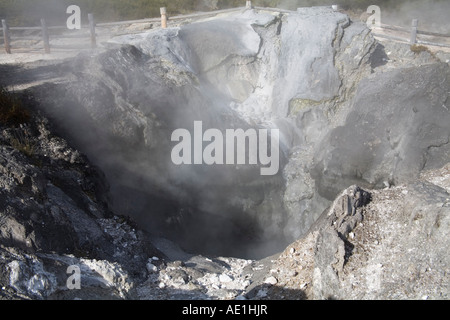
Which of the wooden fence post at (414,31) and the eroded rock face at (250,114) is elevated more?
the wooden fence post at (414,31)

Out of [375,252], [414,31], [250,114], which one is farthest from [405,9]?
[375,252]

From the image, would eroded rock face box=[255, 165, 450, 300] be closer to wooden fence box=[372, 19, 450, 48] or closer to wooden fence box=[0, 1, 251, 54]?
wooden fence box=[0, 1, 251, 54]

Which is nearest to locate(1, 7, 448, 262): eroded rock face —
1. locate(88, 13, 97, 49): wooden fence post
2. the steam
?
locate(88, 13, 97, 49): wooden fence post

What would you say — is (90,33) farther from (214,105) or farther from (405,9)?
(405,9)

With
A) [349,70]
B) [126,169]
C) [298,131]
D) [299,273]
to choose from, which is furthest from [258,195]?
[299,273]

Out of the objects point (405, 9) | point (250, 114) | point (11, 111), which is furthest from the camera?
point (405, 9)

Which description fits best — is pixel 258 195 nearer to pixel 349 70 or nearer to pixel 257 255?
pixel 257 255

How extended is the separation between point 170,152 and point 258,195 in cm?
251

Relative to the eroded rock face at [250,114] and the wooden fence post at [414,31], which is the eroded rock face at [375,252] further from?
the wooden fence post at [414,31]

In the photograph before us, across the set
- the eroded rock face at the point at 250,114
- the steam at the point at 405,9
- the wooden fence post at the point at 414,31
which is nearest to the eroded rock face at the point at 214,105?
the eroded rock face at the point at 250,114

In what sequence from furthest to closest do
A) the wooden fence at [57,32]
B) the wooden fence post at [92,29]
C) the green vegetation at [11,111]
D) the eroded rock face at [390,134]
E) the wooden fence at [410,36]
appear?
the wooden fence at [410,36]
the wooden fence post at [92,29]
the wooden fence at [57,32]
the eroded rock face at [390,134]
the green vegetation at [11,111]

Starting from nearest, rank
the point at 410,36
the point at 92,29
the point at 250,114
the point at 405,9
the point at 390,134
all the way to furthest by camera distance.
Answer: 1. the point at 390,134
2. the point at 92,29
3. the point at 250,114
4. the point at 410,36
5. the point at 405,9

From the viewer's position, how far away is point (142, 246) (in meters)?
6.06

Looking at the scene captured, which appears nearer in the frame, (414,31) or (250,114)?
(250,114)
